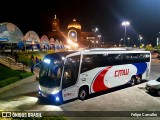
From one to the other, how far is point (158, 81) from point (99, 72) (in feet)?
15.4

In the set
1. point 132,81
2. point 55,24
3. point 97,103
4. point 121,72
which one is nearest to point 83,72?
point 97,103

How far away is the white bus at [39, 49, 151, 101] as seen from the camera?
13.7 m

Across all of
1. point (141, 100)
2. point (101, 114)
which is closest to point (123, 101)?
point (141, 100)

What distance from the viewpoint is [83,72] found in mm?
15164

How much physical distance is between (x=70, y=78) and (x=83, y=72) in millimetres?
1402

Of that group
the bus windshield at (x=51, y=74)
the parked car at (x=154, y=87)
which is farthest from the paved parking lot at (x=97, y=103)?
the bus windshield at (x=51, y=74)

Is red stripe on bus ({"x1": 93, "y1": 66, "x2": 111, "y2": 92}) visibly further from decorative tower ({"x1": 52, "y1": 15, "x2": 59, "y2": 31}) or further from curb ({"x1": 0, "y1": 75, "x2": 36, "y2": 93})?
decorative tower ({"x1": 52, "y1": 15, "x2": 59, "y2": 31})

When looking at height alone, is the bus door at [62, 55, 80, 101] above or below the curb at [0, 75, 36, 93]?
above

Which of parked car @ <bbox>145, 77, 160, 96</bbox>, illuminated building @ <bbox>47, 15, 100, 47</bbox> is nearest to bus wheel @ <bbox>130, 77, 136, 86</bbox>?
parked car @ <bbox>145, 77, 160, 96</bbox>

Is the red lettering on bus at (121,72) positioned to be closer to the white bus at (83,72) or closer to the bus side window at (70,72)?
the white bus at (83,72)

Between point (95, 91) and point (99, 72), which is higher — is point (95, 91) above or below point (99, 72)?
below

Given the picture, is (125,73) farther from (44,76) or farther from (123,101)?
(44,76)

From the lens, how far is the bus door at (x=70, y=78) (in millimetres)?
13719

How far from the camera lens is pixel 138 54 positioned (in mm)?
21547
